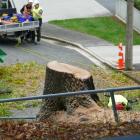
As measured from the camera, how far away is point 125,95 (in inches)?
492

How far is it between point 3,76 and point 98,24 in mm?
10680

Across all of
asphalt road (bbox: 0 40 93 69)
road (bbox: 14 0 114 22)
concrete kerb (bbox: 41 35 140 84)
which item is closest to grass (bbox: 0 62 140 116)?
concrete kerb (bbox: 41 35 140 84)

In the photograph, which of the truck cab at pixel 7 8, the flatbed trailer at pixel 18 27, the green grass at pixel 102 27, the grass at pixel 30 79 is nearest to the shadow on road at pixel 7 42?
the flatbed trailer at pixel 18 27

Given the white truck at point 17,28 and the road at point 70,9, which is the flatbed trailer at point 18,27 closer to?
the white truck at point 17,28

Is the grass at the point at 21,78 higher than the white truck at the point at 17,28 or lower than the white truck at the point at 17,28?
lower

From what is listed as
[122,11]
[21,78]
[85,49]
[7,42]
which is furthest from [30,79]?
[122,11]

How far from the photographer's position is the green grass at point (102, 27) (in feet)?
86.5

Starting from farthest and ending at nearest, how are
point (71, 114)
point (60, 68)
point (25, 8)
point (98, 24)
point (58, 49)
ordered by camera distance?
point (98, 24) → point (25, 8) → point (58, 49) → point (60, 68) → point (71, 114)

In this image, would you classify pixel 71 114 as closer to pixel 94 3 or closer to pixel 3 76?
pixel 3 76

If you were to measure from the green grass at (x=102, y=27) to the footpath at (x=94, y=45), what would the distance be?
0.49 m

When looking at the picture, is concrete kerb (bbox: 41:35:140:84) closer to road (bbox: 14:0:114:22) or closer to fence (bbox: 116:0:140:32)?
road (bbox: 14:0:114:22)

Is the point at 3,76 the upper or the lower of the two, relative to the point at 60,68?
lower

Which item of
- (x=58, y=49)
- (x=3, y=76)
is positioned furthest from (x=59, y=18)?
(x=3, y=76)

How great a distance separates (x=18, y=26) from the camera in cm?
2397
